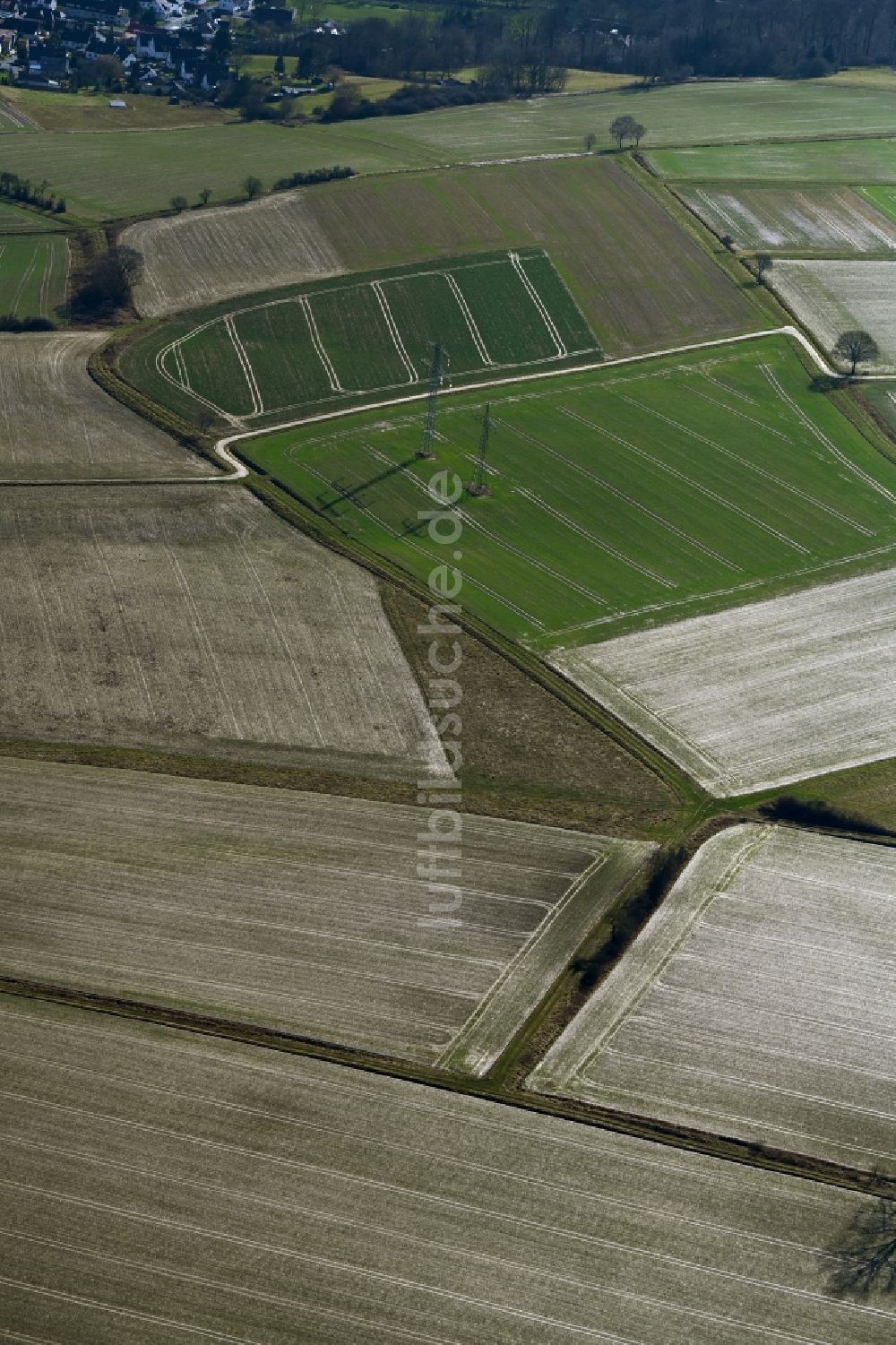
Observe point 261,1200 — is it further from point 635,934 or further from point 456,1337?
point 635,934

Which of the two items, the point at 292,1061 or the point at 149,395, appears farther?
the point at 149,395

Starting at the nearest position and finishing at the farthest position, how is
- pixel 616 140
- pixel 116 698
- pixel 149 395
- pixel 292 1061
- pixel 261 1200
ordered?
1. pixel 261 1200
2. pixel 292 1061
3. pixel 116 698
4. pixel 149 395
5. pixel 616 140

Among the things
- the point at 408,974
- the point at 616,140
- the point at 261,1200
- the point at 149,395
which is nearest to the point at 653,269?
the point at 616,140

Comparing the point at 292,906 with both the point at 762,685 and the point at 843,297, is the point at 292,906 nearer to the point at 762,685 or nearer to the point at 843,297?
the point at 762,685

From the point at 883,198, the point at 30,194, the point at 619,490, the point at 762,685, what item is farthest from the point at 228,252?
the point at 762,685

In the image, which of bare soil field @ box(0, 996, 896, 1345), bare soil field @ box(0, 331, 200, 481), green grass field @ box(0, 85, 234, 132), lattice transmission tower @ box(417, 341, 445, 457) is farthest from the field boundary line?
green grass field @ box(0, 85, 234, 132)

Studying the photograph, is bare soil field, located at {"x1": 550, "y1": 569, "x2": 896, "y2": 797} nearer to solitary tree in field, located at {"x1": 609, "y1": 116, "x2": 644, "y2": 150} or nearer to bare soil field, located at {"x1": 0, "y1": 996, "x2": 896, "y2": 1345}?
bare soil field, located at {"x1": 0, "y1": 996, "x2": 896, "y2": 1345}
